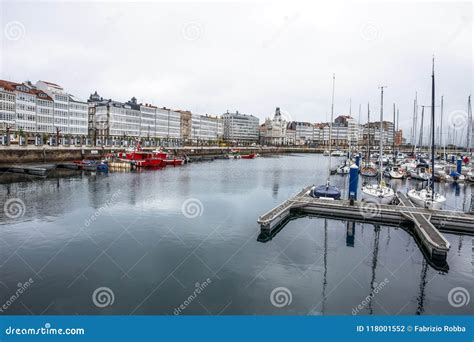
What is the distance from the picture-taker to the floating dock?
25.8 metres

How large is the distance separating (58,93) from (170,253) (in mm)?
112414

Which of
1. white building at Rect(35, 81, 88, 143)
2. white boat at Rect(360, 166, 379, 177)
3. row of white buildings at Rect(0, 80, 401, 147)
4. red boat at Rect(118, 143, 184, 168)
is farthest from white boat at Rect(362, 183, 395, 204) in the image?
white building at Rect(35, 81, 88, 143)

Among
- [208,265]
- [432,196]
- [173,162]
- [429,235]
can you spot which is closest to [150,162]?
[173,162]

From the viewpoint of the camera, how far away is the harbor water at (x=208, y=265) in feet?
51.0

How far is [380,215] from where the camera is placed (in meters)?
30.2

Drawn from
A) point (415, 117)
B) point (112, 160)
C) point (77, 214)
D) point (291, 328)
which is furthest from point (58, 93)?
point (291, 328)

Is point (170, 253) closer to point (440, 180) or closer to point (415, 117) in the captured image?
point (440, 180)

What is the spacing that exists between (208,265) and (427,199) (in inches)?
859

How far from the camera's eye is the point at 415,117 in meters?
79.9

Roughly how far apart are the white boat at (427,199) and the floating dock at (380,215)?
0.63 m

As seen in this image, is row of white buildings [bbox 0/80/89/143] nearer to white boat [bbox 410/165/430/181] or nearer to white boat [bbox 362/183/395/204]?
white boat [bbox 362/183/395/204]

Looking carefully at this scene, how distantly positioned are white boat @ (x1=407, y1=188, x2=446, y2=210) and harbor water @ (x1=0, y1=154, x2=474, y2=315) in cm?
474

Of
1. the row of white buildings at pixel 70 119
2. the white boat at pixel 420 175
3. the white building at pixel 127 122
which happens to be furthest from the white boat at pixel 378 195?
the white building at pixel 127 122

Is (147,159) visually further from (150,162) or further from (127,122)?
(127,122)
